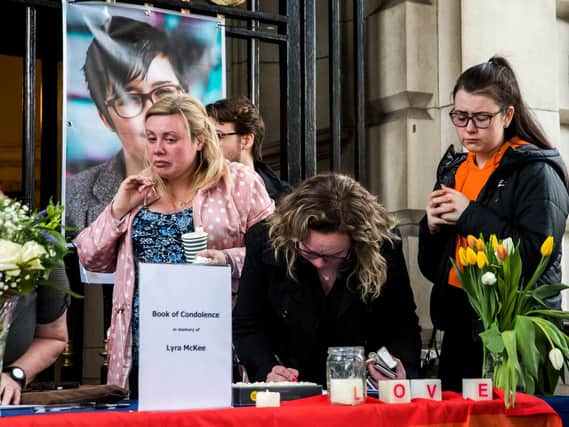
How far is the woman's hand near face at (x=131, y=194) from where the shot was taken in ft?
12.3

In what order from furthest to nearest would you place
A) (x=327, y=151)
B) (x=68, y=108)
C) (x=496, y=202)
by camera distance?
(x=327, y=151) → (x=68, y=108) → (x=496, y=202)

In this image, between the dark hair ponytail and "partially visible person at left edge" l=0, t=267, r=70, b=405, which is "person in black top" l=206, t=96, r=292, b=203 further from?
"partially visible person at left edge" l=0, t=267, r=70, b=405

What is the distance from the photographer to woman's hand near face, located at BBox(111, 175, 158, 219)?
3760 millimetres

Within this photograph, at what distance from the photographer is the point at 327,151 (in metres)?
5.57

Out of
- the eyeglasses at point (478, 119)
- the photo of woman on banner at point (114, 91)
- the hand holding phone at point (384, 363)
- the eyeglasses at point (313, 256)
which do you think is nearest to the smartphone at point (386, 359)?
Answer: the hand holding phone at point (384, 363)

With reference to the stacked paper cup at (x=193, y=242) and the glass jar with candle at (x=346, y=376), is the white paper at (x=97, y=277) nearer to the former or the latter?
the stacked paper cup at (x=193, y=242)

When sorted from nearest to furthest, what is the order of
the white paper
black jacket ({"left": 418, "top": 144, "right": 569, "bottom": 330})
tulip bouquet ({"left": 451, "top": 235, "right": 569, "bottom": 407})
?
tulip bouquet ({"left": 451, "top": 235, "right": 569, "bottom": 407}) < black jacket ({"left": 418, "top": 144, "right": 569, "bottom": 330}) < the white paper

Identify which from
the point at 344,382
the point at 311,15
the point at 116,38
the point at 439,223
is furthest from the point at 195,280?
the point at 311,15

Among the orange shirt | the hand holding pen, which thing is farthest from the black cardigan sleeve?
the orange shirt

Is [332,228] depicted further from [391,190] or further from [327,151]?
[327,151]

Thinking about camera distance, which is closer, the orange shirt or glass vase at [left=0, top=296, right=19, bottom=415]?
glass vase at [left=0, top=296, right=19, bottom=415]

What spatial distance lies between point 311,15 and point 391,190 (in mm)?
954

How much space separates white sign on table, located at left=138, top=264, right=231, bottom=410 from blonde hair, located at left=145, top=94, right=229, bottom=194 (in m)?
1.40

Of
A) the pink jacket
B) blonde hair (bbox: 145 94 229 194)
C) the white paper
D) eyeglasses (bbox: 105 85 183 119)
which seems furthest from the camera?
eyeglasses (bbox: 105 85 183 119)
